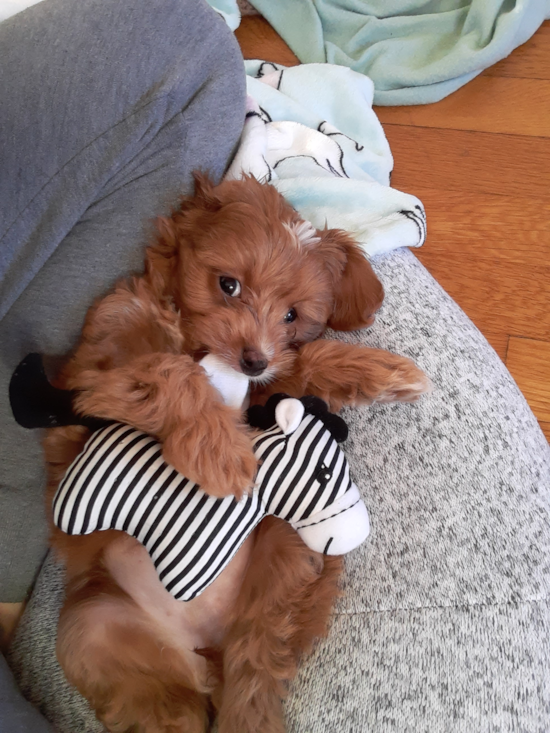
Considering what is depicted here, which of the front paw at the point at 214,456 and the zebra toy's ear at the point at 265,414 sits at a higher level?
the front paw at the point at 214,456

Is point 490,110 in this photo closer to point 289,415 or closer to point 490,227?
point 490,227

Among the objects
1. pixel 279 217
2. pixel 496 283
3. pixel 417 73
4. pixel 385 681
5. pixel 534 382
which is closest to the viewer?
pixel 385 681

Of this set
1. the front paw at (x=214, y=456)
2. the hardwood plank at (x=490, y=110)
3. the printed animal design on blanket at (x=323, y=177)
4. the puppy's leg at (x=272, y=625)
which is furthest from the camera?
the hardwood plank at (x=490, y=110)

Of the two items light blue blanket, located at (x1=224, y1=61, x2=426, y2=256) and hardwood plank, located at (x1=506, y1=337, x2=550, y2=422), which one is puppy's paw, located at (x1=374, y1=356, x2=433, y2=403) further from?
hardwood plank, located at (x1=506, y1=337, x2=550, y2=422)

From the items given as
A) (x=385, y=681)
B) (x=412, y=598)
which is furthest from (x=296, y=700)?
(x=412, y=598)

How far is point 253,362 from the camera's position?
140cm

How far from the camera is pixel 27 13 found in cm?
142

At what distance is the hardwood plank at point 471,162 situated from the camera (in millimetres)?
2330

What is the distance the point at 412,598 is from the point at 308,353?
663mm

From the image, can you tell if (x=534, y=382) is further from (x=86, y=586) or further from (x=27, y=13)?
(x=27, y=13)

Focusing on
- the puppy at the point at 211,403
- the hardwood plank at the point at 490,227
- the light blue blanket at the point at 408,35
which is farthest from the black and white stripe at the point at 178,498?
the light blue blanket at the point at 408,35

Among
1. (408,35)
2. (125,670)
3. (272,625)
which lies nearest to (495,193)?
(408,35)

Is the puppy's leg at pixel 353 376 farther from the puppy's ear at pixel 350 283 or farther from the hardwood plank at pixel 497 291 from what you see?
the hardwood plank at pixel 497 291

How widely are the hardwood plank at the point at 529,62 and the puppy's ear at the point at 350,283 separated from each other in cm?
166
